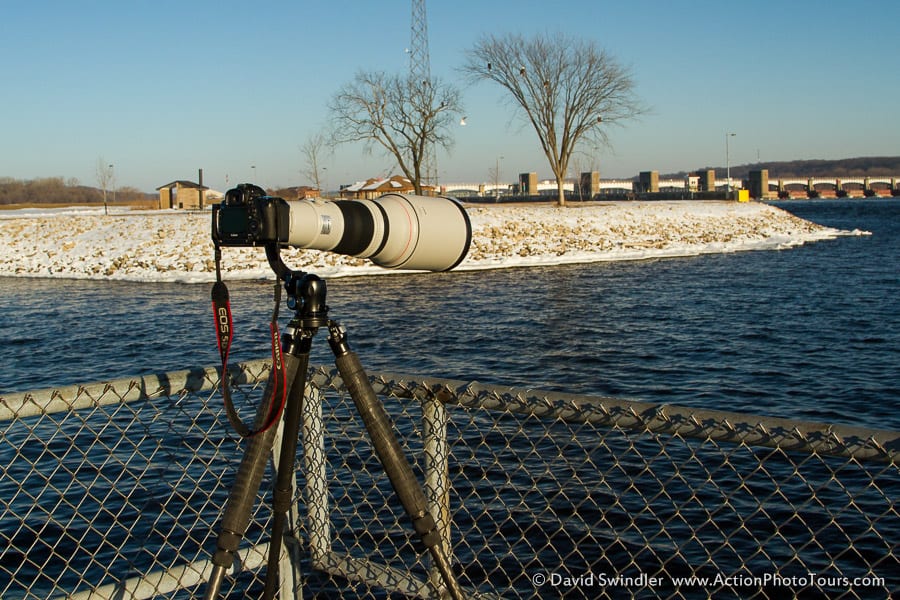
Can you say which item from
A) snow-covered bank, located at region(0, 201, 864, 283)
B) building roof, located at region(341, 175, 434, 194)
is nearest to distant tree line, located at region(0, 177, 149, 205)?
building roof, located at region(341, 175, 434, 194)

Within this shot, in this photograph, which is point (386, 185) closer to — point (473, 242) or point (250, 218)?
point (473, 242)

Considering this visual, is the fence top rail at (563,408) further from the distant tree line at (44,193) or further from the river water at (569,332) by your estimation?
the distant tree line at (44,193)

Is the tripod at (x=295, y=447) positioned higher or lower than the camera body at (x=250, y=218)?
lower

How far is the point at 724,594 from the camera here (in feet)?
17.6

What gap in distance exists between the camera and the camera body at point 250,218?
2.53 m

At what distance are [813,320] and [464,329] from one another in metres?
6.31

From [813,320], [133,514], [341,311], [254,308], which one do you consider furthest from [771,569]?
[254,308]

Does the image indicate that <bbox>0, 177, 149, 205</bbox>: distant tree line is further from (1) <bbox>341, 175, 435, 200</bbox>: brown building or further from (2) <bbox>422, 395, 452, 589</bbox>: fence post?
(2) <bbox>422, 395, 452, 589</bbox>: fence post

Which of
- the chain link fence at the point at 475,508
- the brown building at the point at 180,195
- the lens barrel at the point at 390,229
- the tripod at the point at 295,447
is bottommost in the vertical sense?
the chain link fence at the point at 475,508

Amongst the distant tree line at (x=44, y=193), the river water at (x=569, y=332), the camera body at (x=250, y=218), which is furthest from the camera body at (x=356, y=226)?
the distant tree line at (x=44, y=193)

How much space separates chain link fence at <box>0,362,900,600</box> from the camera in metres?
2.78

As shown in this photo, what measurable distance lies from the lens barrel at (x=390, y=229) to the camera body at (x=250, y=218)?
0.06 meters

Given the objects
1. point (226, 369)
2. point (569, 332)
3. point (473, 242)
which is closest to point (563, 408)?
point (226, 369)

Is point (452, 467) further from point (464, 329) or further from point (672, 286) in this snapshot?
point (672, 286)
